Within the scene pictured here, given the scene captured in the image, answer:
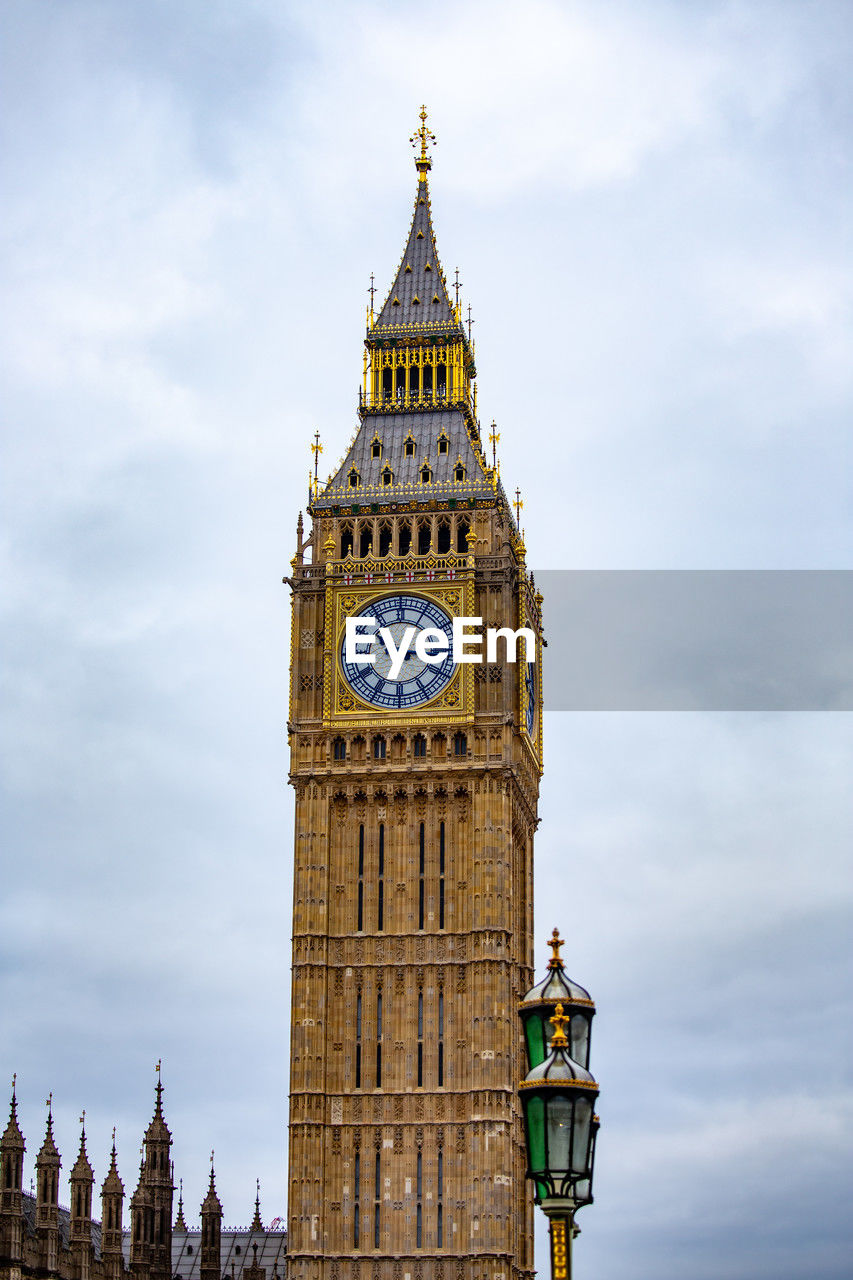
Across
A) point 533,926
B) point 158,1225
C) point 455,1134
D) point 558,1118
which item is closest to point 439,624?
point 533,926

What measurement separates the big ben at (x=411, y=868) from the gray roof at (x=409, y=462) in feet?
0.27

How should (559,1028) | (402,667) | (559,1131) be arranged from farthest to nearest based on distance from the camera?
1. (402,667)
2. (559,1028)
3. (559,1131)

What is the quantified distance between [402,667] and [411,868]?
7180 millimetres

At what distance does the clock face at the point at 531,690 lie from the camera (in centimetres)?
8050

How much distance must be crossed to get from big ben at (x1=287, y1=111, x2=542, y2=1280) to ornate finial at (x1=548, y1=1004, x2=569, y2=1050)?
50.4 metres

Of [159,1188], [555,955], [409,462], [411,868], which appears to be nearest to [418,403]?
[409,462]

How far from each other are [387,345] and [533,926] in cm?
2291

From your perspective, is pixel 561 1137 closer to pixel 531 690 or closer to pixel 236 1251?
pixel 531 690

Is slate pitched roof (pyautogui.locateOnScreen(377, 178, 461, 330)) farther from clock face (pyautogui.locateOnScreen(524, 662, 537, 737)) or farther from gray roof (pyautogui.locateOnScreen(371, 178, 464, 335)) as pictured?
clock face (pyautogui.locateOnScreen(524, 662, 537, 737))

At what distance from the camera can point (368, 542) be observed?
80438 mm

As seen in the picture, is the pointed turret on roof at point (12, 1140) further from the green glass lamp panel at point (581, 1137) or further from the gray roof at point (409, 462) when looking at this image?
the green glass lamp panel at point (581, 1137)

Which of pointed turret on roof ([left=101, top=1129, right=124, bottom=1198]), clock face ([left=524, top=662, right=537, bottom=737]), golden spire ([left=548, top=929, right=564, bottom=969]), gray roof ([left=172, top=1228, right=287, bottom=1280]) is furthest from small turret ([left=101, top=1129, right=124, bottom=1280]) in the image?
golden spire ([left=548, top=929, right=564, bottom=969])

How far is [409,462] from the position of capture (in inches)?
3231

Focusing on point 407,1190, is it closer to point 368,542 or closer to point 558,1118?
point 368,542
